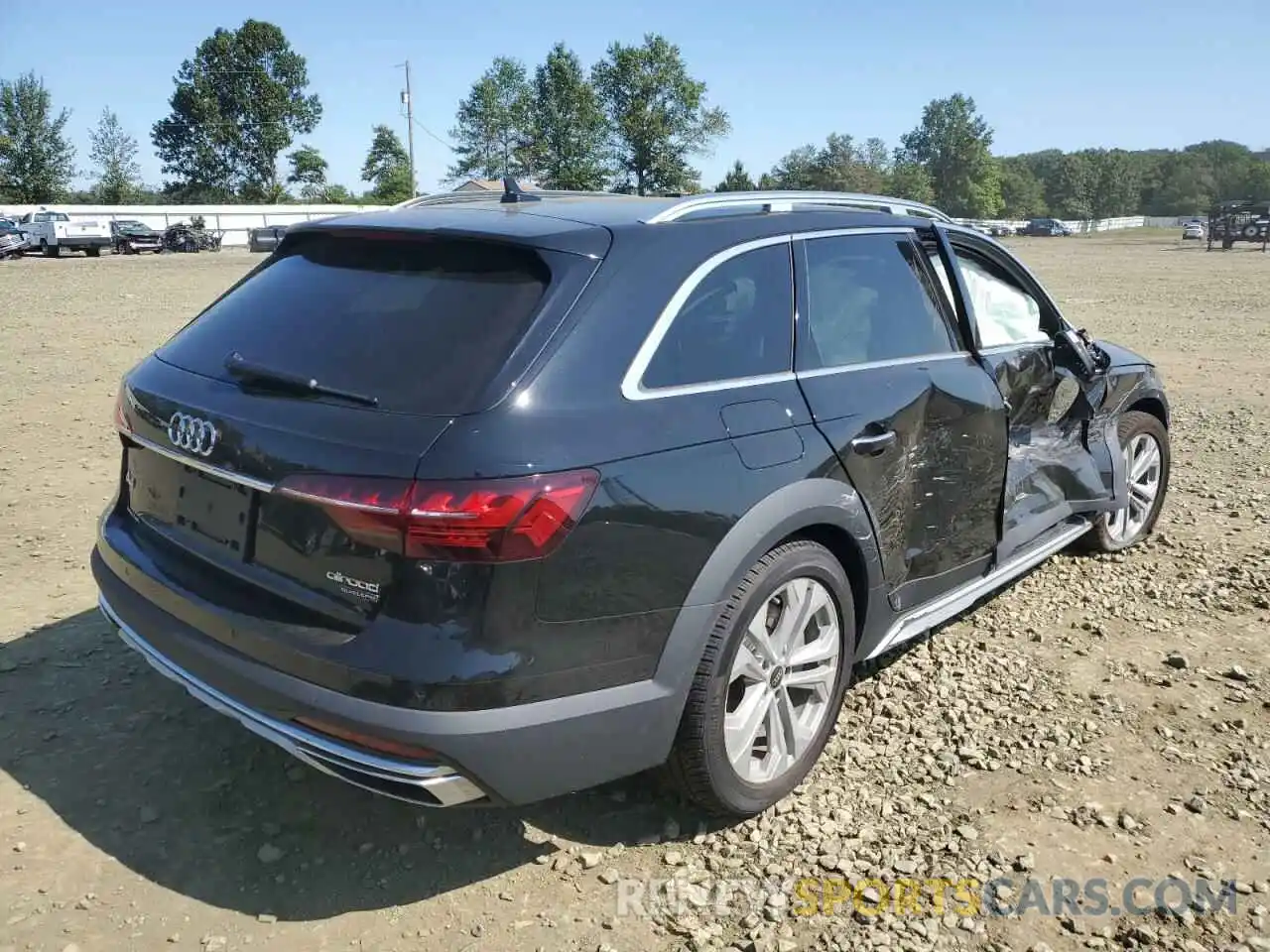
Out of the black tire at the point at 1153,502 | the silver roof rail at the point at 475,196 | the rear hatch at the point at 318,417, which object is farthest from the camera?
the black tire at the point at 1153,502

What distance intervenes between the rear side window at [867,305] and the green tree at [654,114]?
93.8m

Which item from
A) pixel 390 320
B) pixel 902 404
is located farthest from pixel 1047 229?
pixel 390 320

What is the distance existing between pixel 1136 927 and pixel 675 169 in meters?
96.3

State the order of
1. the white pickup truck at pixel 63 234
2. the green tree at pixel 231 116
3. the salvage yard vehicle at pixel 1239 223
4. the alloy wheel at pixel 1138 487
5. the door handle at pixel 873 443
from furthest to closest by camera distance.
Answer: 1. the green tree at pixel 231 116
2. the salvage yard vehicle at pixel 1239 223
3. the white pickup truck at pixel 63 234
4. the alloy wheel at pixel 1138 487
5. the door handle at pixel 873 443

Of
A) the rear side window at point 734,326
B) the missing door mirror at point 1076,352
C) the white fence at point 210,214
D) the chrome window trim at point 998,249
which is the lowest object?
the missing door mirror at point 1076,352

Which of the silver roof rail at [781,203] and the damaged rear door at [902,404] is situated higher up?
the silver roof rail at [781,203]

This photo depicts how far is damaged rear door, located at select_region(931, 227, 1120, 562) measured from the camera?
4.09 meters

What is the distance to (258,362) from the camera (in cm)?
275

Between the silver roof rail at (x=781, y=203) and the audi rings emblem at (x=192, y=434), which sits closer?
the audi rings emblem at (x=192, y=434)

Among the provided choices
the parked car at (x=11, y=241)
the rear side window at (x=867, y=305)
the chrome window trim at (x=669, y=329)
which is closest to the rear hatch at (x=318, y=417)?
the chrome window trim at (x=669, y=329)

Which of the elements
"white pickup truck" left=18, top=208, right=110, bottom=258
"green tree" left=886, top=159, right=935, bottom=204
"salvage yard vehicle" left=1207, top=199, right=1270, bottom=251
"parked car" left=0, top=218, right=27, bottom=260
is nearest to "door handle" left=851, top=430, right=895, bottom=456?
"parked car" left=0, top=218, right=27, bottom=260

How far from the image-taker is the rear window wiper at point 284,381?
250 centimetres

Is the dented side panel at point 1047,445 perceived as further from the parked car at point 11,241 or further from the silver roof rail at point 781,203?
the parked car at point 11,241

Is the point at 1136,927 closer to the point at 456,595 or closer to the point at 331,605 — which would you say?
the point at 456,595
